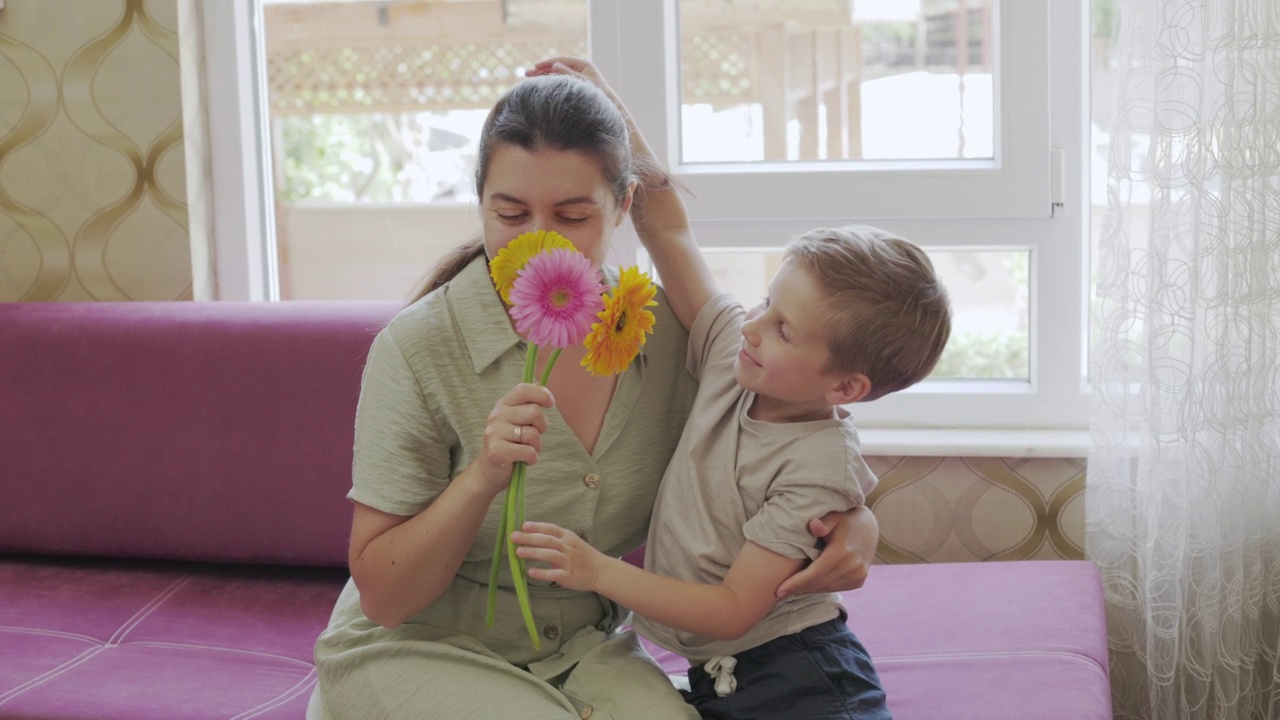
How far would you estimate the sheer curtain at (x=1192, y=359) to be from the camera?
1.93 m

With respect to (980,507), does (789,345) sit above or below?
above

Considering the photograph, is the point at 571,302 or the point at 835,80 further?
the point at 835,80

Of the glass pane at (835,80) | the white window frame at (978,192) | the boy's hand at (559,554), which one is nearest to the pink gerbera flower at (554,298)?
the boy's hand at (559,554)

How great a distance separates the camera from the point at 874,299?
4.28ft

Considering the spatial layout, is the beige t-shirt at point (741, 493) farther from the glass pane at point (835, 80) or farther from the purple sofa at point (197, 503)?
the glass pane at point (835, 80)

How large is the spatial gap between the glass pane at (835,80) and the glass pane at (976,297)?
0.21 m

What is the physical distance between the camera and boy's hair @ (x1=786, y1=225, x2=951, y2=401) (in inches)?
51.2

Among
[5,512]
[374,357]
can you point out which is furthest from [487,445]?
[5,512]

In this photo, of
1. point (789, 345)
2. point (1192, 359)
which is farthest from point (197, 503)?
point (1192, 359)

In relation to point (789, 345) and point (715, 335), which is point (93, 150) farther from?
point (789, 345)

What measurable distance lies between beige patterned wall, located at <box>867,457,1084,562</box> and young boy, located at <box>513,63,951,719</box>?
96 centimetres

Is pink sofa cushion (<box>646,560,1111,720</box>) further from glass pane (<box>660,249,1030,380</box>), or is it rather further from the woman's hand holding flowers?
the woman's hand holding flowers

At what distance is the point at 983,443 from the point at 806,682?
1110 mm

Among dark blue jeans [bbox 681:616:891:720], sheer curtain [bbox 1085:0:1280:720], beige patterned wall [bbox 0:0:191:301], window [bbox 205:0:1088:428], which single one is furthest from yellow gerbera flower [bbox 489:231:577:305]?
beige patterned wall [bbox 0:0:191:301]
